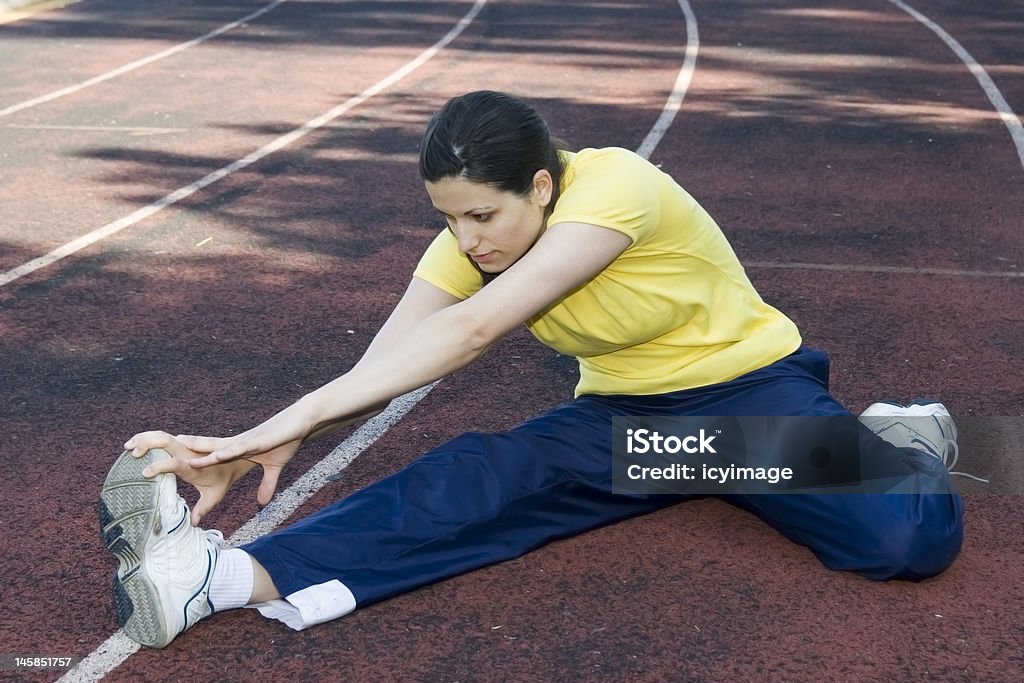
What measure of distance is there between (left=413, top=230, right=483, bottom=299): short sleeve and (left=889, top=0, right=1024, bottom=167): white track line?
19.8 feet

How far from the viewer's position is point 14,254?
22.7 feet

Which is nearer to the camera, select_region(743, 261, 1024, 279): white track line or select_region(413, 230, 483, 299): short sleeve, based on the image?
select_region(413, 230, 483, 299): short sleeve

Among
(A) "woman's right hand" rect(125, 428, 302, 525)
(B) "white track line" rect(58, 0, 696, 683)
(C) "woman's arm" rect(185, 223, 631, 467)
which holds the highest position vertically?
(C) "woman's arm" rect(185, 223, 631, 467)

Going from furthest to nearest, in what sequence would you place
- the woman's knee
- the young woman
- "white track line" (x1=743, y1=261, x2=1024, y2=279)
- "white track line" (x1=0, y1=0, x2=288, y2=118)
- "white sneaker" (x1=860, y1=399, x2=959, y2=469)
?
"white track line" (x1=0, y1=0, x2=288, y2=118), "white track line" (x1=743, y1=261, x2=1024, y2=279), "white sneaker" (x1=860, y1=399, x2=959, y2=469), the woman's knee, the young woman

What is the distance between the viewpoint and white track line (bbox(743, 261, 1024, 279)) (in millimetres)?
6480

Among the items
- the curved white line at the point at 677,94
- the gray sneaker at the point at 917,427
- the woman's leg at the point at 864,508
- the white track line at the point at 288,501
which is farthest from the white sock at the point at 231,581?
the curved white line at the point at 677,94

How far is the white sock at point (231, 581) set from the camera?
339cm

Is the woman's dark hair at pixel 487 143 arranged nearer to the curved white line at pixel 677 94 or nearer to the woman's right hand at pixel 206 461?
the woman's right hand at pixel 206 461

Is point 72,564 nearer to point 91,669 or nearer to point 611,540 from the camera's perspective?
point 91,669

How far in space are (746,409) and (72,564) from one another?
6.53ft

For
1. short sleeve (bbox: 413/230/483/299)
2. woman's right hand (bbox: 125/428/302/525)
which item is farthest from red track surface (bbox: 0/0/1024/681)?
short sleeve (bbox: 413/230/483/299)

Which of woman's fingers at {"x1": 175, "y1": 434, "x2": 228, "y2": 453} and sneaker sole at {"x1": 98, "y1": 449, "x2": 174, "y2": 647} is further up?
woman's fingers at {"x1": 175, "y1": 434, "x2": 228, "y2": 453}

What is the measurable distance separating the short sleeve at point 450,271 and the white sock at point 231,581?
963 millimetres

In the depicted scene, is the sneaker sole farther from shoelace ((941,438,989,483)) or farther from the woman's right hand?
shoelace ((941,438,989,483))
